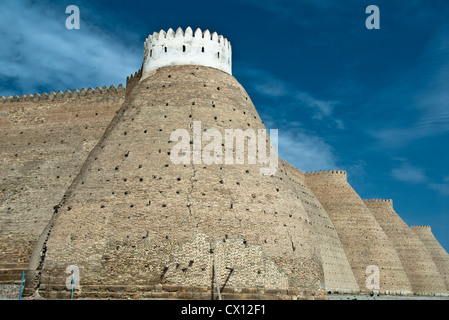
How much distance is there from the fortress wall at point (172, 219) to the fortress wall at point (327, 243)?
11.8 m

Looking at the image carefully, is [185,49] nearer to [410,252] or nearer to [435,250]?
[410,252]

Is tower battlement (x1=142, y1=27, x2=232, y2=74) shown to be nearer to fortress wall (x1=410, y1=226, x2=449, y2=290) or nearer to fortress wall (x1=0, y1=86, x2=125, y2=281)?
fortress wall (x1=0, y1=86, x2=125, y2=281)

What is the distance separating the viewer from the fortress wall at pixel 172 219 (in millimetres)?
13297

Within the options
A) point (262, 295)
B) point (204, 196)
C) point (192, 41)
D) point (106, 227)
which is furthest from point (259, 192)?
point (192, 41)

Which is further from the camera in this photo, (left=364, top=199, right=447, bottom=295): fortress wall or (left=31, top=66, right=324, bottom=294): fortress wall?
(left=364, top=199, right=447, bottom=295): fortress wall

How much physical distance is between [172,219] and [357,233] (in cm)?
2166

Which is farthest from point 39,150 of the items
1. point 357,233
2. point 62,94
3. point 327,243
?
point 357,233

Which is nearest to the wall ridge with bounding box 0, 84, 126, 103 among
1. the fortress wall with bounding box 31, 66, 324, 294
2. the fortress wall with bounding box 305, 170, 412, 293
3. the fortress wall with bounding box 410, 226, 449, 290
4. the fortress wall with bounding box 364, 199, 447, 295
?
the fortress wall with bounding box 31, 66, 324, 294

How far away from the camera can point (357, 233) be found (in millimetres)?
32219

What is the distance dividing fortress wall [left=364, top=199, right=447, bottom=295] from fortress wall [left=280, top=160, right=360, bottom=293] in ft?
26.1

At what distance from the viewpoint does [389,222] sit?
3766 centimetres

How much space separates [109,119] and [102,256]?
8.09 meters

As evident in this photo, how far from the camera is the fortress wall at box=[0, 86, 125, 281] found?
1777 cm

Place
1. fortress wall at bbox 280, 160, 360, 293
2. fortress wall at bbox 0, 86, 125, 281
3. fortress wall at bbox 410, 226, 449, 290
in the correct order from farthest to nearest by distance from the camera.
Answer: fortress wall at bbox 410, 226, 449, 290 < fortress wall at bbox 280, 160, 360, 293 < fortress wall at bbox 0, 86, 125, 281
